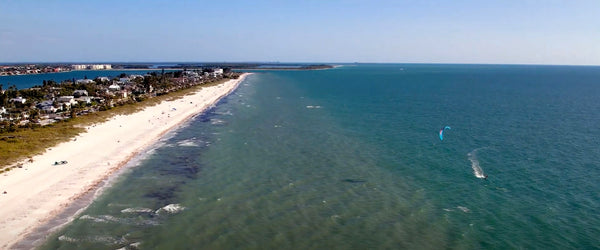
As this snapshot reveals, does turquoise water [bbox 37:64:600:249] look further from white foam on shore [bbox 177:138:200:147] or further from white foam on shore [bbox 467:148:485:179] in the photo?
white foam on shore [bbox 467:148:485:179]

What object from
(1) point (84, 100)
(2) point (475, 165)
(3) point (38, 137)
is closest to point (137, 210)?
(3) point (38, 137)

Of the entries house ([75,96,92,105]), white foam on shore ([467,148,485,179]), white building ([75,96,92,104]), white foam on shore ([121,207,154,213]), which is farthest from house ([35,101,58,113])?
white foam on shore ([467,148,485,179])

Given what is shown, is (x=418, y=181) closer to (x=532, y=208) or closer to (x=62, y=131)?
(x=532, y=208)

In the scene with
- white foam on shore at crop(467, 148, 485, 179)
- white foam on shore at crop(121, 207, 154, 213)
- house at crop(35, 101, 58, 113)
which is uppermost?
house at crop(35, 101, 58, 113)

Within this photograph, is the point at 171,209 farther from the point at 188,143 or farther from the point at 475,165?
the point at 475,165

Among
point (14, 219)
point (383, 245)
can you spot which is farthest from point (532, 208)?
point (14, 219)

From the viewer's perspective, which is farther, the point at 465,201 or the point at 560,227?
the point at 465,201
